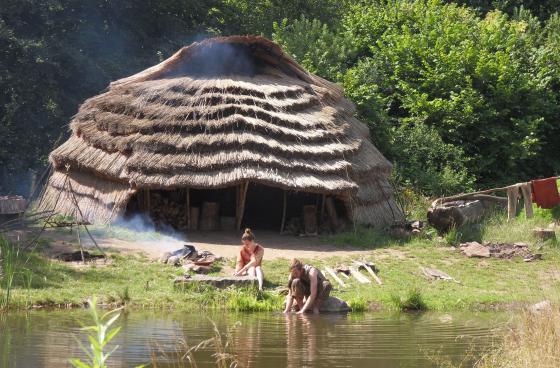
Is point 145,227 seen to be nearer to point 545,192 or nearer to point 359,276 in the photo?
point 359,276

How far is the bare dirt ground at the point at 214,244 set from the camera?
17.6 meters

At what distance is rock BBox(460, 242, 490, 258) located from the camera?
18781 millimetres

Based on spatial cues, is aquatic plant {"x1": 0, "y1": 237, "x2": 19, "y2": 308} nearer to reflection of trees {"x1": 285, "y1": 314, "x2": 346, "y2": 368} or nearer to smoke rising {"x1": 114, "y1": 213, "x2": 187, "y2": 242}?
reflection of trees {"x1": 285, "y1": 314, "x2": 346, "y2": 368}

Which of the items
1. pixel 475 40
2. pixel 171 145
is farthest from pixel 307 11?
pixel 171 145

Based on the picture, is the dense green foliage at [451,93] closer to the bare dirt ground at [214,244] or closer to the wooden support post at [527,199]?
the wooden support post at [527,199]

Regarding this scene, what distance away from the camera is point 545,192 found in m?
21.0

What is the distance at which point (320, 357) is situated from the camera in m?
9.69

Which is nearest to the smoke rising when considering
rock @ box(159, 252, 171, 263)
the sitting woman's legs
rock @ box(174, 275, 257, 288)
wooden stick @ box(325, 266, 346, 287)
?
rock @ box(159, 252, 171, 263)

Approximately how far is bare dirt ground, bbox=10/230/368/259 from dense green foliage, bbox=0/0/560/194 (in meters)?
5.80

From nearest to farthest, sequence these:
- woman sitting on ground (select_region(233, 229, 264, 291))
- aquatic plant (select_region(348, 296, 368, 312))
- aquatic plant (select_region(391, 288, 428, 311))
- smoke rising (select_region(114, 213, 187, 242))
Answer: aquatic plant (select_region(348, 296, 368, 312))
aquatic plant (select_region(391, 288, 428, 311))
woman sitting on ground (select_region(233, 229, 264, 291))
smoke rising (select_region(114, 213, 187, 242))

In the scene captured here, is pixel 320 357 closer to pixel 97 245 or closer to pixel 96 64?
pixel 97 245

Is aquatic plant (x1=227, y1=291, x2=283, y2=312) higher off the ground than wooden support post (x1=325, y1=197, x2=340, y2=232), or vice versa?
wooden support post (x1=325, y1=197, x2=340, y2=232)

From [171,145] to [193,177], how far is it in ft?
3.09

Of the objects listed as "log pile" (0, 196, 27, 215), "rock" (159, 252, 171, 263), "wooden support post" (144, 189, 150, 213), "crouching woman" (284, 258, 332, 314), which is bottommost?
"crouching woman" (284, 258, 332, 314)
